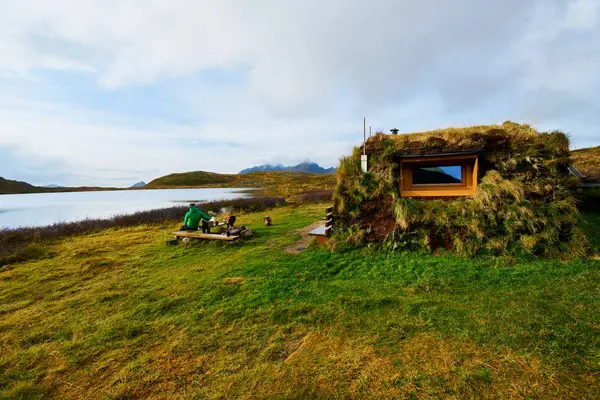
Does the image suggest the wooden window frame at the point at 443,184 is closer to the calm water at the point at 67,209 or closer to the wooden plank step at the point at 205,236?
the wooden plank step at the point at 205,236

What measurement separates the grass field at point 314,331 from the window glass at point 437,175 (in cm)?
282

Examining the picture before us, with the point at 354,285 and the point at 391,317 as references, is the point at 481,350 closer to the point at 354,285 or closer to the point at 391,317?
the point at 391,317

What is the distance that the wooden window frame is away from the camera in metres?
7.83

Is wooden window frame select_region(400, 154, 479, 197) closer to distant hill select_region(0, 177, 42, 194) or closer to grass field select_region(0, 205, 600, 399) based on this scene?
grass field select_region(0, 205, 600, 399)

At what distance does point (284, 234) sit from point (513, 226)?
26.3 feet

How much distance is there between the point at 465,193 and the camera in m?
7.82

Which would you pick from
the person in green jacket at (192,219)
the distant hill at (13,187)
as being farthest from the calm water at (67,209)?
the distant hill at (13,187)

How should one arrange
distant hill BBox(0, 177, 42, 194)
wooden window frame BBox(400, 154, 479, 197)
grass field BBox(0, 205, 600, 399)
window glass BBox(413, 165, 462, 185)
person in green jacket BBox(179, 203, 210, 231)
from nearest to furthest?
grass field BBox(0, 205, 600, 399), wooden window frame BBox(400, 154, 479, 197), window glass BBox(413, 165, 462, 185), person in green jacket BBox(179, 203, 210, 231), distant hill BBox(0, 177, 42, 194)

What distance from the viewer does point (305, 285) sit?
587 centimetres

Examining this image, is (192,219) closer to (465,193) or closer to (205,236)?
(205,236)

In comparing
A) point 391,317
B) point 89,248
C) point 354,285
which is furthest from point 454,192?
point 89,248

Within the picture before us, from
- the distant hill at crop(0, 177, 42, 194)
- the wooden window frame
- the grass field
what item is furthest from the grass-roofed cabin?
the distant hill at crop(0, 177, 42, 194)

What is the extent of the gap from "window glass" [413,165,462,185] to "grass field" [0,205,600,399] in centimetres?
282

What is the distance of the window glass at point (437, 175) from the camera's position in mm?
8125
